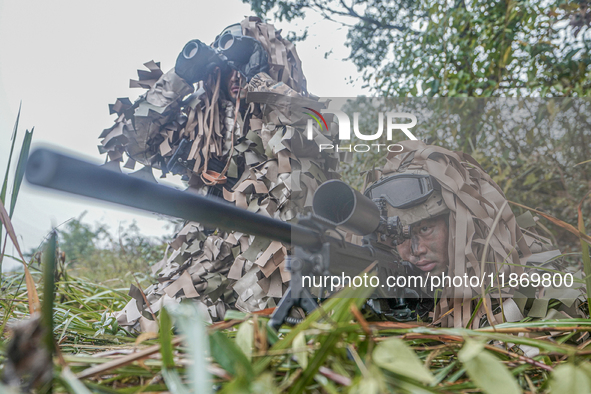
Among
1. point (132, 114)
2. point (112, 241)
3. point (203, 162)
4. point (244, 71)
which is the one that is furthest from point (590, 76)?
point (112, 241)

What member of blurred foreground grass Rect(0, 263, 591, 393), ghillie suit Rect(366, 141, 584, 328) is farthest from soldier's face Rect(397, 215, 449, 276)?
blurred foreground grass Rect(0, 263, 591, 393)

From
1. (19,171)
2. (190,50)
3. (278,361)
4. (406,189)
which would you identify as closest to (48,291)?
(278,361)

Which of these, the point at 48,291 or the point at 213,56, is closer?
the point at 48,291

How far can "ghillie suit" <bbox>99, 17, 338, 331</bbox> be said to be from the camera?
2.99ft

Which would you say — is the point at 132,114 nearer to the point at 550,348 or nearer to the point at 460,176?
the point at 460,176

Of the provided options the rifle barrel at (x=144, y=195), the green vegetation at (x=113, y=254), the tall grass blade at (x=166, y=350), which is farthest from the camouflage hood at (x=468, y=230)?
the green vegetation at (x=113, y=254)

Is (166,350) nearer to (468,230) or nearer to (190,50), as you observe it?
(468,230)

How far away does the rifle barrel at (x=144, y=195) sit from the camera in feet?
0.93

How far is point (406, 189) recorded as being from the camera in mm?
880

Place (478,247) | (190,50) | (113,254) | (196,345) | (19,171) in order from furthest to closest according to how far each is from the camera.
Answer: (113,254), (190,50), (478,247), (19,171), (196,345)

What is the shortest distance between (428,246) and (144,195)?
69 cm

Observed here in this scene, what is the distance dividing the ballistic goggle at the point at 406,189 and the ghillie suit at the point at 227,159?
173 mm

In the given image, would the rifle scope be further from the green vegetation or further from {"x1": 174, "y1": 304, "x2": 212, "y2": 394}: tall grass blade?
the green vegetation

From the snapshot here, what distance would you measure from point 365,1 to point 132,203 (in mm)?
3265
